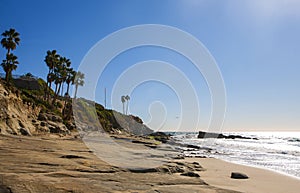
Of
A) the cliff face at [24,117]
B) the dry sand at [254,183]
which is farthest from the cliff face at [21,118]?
the dry sand at [254,183]

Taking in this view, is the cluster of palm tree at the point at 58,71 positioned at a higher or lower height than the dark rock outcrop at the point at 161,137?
higher

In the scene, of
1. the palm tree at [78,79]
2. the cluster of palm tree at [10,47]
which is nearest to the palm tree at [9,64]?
the cluster of palm tree at [10,47]

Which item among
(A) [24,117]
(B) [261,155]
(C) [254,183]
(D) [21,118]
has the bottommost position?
(C) [254,183]

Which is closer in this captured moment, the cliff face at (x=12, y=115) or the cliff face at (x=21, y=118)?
the cliff face at (x=12, y=115)

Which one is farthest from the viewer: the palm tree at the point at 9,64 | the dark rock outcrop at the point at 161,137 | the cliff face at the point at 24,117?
the dark rock outcrop at the point at 161,137

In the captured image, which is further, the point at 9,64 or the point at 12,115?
the point at 9,64

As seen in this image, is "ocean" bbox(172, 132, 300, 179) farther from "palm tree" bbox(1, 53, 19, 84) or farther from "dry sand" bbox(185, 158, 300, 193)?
"palm tree" bbox(1, 53, 19, 84)

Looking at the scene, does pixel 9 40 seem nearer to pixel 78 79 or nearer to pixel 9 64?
pixel 9 64

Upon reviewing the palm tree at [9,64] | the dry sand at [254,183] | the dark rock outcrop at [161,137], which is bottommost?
the dry sand at [254,183]

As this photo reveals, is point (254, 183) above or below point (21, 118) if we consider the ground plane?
below

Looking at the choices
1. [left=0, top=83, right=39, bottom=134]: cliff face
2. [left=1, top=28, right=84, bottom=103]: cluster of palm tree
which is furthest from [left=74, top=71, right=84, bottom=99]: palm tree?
[left=0, top=83, right=39, bottom=134]: cliff face

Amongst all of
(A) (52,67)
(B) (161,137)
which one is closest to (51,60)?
(A) (52,67)

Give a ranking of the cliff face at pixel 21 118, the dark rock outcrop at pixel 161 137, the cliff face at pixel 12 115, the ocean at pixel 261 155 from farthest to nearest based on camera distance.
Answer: the dark rock outcrop at pixel 161 137 → the cliff face at pixel 21 118 → the cliff face at pixel 12 115 → the ocean at pixel 261 155

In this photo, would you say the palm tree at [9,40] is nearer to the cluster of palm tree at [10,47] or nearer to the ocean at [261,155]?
the cluster of palm tree at [10,47]
